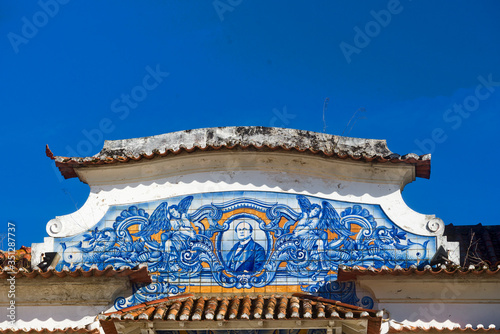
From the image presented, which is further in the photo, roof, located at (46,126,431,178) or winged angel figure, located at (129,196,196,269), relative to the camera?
roof, located at (46,126,431,178)

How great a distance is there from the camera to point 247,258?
Result: 1263cm

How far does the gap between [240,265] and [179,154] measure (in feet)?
6.85

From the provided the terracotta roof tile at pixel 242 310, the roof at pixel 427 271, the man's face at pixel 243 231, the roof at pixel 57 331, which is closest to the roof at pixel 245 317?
the terracotta roof tile at pixel 242 310

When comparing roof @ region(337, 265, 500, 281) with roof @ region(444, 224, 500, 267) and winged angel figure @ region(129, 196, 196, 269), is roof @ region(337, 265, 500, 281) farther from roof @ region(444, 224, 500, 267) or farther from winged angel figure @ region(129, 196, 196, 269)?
winged angel figure @ region(129, 196, 196, 269)

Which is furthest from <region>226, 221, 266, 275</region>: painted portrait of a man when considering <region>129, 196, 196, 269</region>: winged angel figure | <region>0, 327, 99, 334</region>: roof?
<region>0, 327, 99, 334</region>: roof

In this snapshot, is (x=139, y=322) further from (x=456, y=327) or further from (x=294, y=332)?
(x=456, y=327)

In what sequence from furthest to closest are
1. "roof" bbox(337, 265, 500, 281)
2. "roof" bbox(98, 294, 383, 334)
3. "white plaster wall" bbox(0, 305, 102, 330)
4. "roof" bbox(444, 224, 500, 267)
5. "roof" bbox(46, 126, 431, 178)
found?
"roof" bbox(444, 224, 500, 267) < "roof" bbox(46, 126, 431, 178) < "white plaster wall" bbox(0, 305, 102, 330) < "roof" bbox(337, 265, 500, 281) < "roof" bbox(98, 294, 383, 334)

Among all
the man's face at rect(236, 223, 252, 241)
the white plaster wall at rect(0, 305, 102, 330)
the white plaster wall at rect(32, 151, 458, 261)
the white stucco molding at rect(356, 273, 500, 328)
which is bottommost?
the white plaster wall at rect(0, 305, 102, 330)

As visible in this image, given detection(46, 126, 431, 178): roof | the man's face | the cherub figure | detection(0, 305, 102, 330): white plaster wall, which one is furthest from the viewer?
detection(46, 126, 431, 178): roof

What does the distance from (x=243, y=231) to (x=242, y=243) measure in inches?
7.8

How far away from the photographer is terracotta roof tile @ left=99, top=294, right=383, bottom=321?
11.1 meters

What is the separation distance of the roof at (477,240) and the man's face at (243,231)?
11.4ft

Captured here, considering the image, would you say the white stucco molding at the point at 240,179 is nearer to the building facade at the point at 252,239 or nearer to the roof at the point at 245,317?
the building facade at the point at 252,239

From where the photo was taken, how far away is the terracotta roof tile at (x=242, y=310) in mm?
11055
